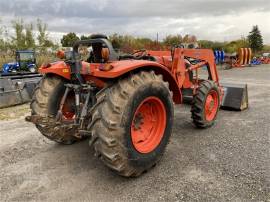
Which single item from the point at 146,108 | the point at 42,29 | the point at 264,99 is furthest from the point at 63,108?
the point at 42,29

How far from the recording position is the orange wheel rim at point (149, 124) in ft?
12.2

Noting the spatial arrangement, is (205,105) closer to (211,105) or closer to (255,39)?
(211,105)

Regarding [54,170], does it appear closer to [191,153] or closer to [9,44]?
[191,153]

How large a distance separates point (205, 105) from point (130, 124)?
8.08 ft

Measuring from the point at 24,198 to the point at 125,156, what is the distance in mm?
1214

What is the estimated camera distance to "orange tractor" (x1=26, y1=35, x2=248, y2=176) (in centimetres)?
310

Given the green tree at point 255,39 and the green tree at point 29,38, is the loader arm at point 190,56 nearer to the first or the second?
the green tree at point 29,38

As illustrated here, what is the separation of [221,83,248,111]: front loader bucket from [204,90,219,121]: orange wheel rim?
1.31 metres

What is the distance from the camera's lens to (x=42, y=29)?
3177cm

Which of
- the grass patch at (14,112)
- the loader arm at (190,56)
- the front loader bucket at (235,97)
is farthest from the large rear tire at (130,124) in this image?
the grass patch at (14,112)

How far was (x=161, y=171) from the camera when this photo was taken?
372cm

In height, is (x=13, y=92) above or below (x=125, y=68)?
below

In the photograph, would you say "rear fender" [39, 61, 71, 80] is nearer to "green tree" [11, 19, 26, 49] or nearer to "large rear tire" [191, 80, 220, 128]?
"large rear tire" [191, 80, 220, 128]

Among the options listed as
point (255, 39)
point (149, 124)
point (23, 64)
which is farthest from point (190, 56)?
point (255, 39)
